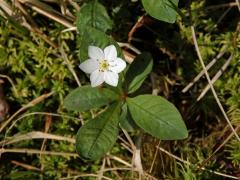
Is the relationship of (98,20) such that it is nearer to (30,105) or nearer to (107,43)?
(107,43)

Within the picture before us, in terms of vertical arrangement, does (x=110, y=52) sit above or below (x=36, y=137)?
above

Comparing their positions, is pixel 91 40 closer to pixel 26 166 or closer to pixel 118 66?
pixel 118 66

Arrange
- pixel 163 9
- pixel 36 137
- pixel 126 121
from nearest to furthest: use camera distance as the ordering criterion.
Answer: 1. pixel 163 9
2. pixel 126 121
3. pixel 36 137

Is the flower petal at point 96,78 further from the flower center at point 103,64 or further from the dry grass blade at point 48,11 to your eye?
the dry grass blade at point 48,11

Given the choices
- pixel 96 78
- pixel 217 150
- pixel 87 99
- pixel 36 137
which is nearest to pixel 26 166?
pixel 36 137

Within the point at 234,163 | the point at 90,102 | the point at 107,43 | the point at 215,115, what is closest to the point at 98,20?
the point at 107,43

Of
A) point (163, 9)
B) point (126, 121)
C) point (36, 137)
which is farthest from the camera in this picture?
point (36, 137)

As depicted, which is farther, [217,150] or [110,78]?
[217,150]

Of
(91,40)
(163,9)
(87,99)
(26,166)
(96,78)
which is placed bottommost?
(26,166)
